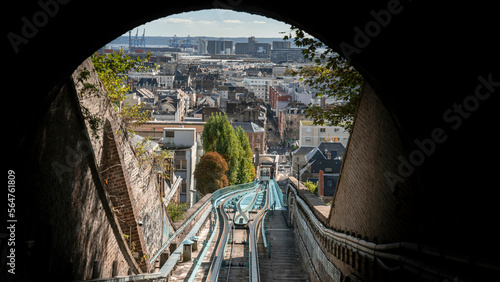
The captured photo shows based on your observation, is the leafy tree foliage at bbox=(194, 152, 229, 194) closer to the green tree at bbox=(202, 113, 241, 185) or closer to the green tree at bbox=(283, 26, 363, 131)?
the green tree at bbox=(202, 113, 241, 185)

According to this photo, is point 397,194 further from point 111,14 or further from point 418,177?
point 111,14

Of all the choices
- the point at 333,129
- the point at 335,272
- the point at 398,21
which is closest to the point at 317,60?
the point at 335,272

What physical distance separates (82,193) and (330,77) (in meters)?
5.29

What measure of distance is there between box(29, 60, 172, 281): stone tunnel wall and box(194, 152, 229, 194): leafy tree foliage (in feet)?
81.6

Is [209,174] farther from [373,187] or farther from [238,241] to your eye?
[373,187]

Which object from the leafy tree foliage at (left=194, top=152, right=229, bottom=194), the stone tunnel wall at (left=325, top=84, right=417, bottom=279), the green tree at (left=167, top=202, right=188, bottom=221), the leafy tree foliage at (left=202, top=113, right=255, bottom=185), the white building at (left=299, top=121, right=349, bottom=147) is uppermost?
the white building at (left=299, top=121, right=349, bottom=147)

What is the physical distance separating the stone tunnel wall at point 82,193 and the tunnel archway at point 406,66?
43 cm

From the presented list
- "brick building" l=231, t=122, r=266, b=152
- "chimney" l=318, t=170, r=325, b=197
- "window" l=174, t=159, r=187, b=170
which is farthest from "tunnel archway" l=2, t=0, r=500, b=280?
"brick building" l=231, t=122, r=266, b=152

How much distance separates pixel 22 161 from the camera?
4945 millimetres

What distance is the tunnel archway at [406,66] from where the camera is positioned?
3.93 metres

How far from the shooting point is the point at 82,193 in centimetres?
684

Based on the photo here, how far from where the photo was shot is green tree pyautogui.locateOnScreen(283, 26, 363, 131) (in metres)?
8.98

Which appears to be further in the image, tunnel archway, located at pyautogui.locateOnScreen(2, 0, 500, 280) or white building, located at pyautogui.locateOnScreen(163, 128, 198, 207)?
white building, located at pyautogui.locateOnScreen(163, 128, 198, 207)

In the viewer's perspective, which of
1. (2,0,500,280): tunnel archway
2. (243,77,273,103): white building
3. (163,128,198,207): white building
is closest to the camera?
(2,0,500,280): tunnel archway
